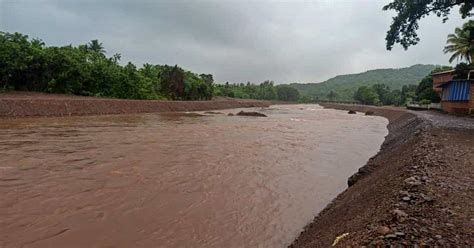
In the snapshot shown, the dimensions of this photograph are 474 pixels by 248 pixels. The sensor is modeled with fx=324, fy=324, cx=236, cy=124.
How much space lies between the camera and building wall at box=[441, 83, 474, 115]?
2361 cm

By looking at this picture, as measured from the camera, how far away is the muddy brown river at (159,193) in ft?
16.6

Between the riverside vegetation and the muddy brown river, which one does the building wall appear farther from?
the riverside vegetation

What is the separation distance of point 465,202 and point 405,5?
539 inches

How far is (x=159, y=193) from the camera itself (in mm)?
7094

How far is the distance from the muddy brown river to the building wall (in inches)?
640

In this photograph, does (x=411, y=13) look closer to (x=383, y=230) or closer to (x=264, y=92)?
(x=383, y=230)

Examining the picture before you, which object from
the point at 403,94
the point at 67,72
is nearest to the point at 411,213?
the point at 67,72

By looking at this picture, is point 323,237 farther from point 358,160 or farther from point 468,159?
point 358,160

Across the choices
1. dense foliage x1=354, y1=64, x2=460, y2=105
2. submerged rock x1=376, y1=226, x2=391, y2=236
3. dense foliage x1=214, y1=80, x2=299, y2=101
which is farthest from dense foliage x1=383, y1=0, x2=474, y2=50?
dense foliage x1=214, y1=80, x2=299, y2=101

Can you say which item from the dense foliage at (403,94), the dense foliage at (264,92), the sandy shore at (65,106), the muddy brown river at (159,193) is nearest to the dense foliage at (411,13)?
Result: the muddy brown river at (159,193)

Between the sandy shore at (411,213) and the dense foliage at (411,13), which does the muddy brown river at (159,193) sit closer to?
the sandy shore at (411,213)

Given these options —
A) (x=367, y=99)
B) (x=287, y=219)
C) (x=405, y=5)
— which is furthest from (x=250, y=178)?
(x=367, y=99)

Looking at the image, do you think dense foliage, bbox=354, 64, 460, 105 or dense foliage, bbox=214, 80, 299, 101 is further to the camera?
dense foliage, bbox=214, 80, 299, 101

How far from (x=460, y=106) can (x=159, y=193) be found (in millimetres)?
27108
